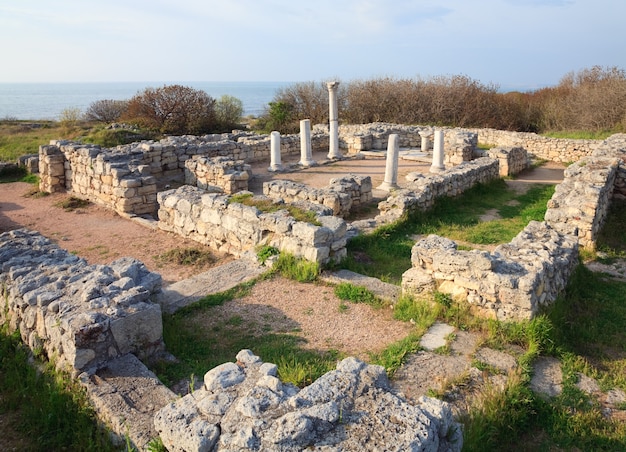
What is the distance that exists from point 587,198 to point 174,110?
81.6 ft

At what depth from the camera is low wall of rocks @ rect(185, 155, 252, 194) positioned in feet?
44.9

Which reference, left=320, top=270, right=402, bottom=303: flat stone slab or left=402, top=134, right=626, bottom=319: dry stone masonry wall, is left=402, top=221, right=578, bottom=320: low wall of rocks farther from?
left=320, top=270, right=402, bottom=303: flat stone slab

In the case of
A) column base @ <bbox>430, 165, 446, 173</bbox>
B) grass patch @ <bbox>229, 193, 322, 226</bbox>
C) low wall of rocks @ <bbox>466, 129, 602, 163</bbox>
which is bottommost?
grass patch @ <bbox>229, 193, 322, 226</bbox>

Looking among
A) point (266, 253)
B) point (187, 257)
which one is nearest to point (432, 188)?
point (266, 253)

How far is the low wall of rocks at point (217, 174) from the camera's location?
13.7 meters

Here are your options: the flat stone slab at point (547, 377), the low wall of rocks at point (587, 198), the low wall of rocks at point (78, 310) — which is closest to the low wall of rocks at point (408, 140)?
the low wall of rocks at point (587, 198)

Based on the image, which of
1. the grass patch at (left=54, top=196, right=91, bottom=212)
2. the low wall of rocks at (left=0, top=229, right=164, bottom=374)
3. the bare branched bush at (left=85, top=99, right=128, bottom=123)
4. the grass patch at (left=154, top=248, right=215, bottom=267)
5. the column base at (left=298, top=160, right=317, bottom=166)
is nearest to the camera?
the low wall of rocks at (left=0, top=229, right=164, bottom=374)

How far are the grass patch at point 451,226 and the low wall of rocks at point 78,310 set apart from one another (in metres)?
3.56

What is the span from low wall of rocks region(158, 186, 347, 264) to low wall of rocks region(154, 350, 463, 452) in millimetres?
3879

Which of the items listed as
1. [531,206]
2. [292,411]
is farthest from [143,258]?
[531,206]

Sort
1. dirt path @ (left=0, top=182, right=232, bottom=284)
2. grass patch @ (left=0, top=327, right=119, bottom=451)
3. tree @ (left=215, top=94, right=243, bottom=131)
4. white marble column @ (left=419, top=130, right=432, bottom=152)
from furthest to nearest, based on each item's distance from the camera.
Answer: tree @ (left=215, top=94, right=243, bottom=131)
white marble column @ (left=419, top=130, right=432, bottom=152)
dirt path @ (left=0, top=182, right=232, bottom=284)
grass patch @ (left=0, top=327, right=119, bottom=451)

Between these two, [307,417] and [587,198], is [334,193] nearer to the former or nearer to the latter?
[587,198]

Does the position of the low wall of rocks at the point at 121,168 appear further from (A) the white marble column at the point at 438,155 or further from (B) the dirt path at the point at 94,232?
(A) the white marble column at the point at 438,155

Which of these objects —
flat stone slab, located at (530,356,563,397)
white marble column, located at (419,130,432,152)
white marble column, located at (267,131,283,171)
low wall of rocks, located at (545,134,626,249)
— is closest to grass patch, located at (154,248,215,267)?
flat stone slab, located at (530,356,563,397)
